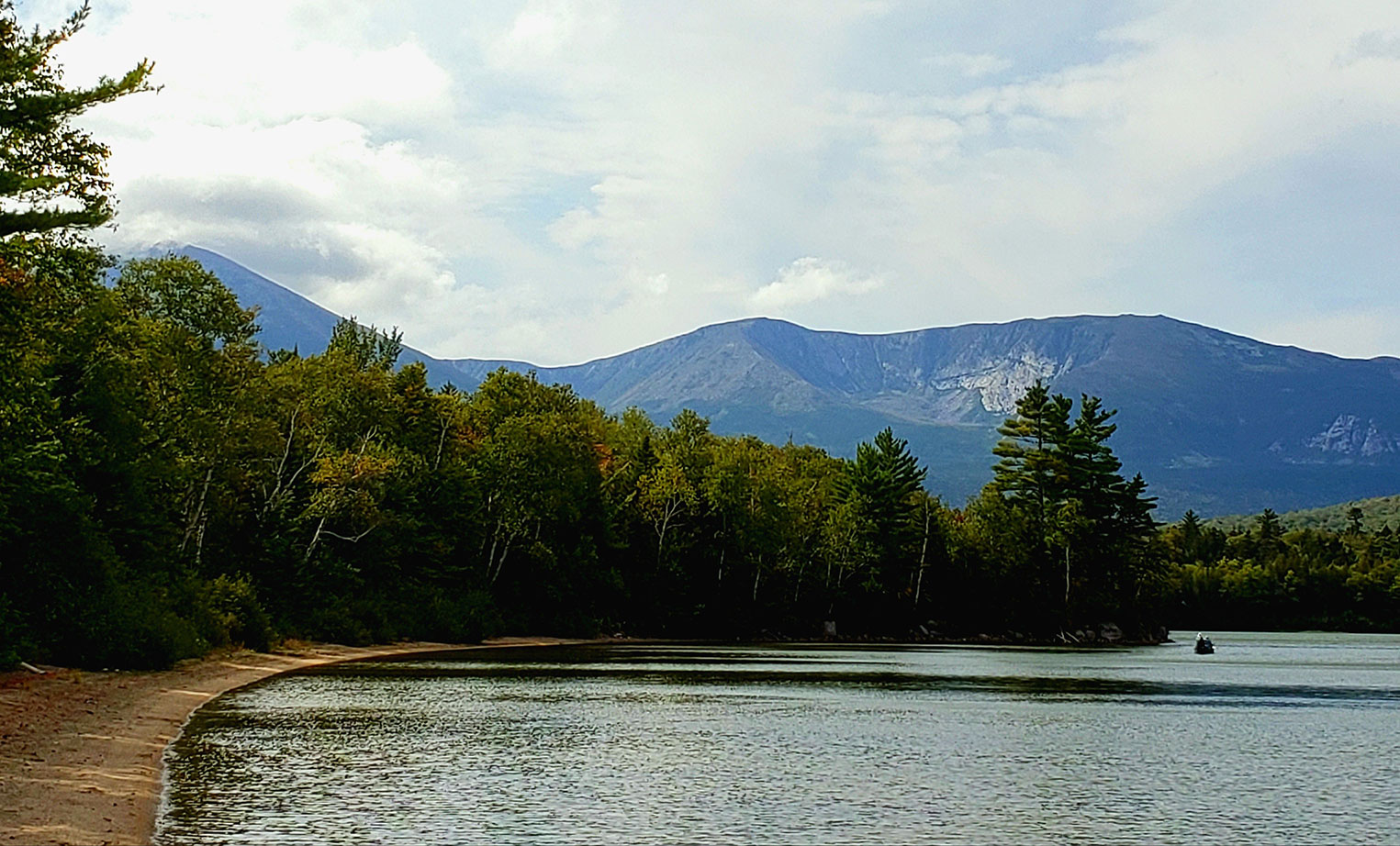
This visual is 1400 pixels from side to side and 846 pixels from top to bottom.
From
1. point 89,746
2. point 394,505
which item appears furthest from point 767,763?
point 394,505

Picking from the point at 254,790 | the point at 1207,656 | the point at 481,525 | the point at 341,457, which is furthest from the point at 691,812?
the point at 1207,656

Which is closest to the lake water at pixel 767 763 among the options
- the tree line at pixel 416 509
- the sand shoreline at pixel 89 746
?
the sand shoreline at pixel 89 746

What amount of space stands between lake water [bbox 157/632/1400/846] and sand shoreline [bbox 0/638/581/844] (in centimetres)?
71

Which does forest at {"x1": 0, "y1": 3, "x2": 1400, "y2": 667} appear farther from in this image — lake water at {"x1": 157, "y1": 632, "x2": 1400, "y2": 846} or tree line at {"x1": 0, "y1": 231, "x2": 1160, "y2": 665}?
lake water at {"x1": 157, "y1": 632, "x2": 1400, "y2": 846}

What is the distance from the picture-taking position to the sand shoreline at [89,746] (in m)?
20.5

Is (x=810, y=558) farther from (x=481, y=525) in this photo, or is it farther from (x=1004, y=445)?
(x=481, y=525)

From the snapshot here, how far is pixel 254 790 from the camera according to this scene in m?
25.2

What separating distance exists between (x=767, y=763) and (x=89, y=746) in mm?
14260

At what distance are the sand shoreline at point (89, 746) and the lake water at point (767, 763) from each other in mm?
705

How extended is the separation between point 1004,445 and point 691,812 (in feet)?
389

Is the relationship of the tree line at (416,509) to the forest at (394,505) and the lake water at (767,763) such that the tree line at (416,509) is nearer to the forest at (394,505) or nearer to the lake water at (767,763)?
the forest at (394,505)

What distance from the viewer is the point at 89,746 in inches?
1129

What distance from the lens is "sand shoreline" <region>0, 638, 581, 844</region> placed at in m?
20.5

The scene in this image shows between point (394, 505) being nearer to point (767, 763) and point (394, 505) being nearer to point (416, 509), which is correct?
point (416, 509)
